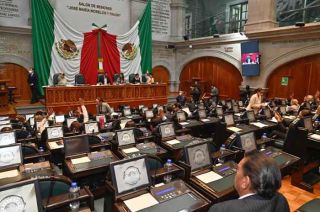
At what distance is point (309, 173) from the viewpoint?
5.02m

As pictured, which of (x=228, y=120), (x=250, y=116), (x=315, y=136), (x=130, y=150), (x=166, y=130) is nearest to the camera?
(x=130, y=150)

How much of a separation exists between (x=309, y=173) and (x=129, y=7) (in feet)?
42.7

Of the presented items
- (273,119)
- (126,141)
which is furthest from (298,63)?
(126,141)

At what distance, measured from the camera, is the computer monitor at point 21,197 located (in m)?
1.95

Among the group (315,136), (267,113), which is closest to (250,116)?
(267,113)

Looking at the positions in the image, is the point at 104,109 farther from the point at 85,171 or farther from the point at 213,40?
the point at 213,40

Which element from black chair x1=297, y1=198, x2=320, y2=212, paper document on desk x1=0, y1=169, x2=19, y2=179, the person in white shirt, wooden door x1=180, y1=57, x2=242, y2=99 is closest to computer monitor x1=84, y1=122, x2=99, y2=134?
paper document on desk x1=0, y1=169, x2=19, y2=179

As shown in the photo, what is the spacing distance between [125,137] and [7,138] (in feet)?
6.77

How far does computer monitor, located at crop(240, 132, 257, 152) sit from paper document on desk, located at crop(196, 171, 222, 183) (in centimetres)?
109

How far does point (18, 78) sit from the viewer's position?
12078 mm

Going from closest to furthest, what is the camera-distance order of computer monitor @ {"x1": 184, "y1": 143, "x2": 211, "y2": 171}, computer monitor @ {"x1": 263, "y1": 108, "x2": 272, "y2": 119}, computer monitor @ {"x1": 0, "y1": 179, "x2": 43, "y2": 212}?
computer monitor @ {"x1": 0, "y1": 179, "x2": 43, "y2": 212}, computer monitor @ {"x1": 184, "y1": 143, "x2": 211, "y2": 171}, computer monitor @ {"x1": 263, "y1": 108, "x2": 272, "y2": 119}

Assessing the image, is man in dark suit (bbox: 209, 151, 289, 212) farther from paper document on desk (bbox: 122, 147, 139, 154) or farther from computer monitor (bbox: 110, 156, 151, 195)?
paper document on desk (bbox: 122, 147, 139, 154)

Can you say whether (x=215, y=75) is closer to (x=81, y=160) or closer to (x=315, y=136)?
(x=315, y=136)

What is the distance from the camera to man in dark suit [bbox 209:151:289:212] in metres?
1.53
